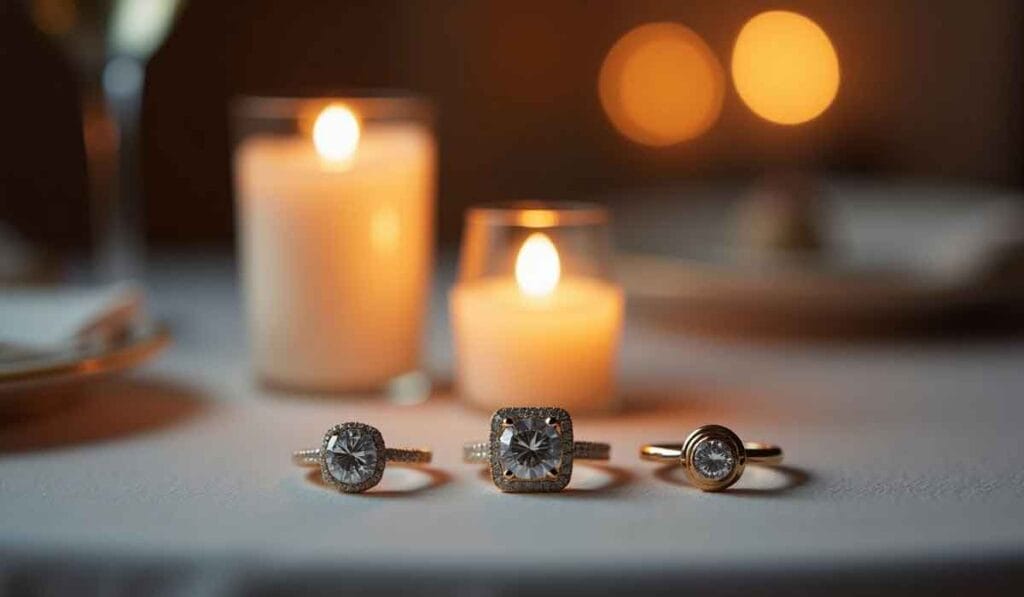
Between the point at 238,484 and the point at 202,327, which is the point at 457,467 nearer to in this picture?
the point at 238,484

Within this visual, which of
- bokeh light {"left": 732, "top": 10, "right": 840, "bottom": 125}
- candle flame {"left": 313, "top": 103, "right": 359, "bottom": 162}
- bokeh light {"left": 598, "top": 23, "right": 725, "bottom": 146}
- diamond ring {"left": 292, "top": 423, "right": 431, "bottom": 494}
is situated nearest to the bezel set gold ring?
diamond ring {"left": 292, "top": 423, "right": 431, "bottom": 494}

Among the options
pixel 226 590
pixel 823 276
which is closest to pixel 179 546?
pixel 226 590

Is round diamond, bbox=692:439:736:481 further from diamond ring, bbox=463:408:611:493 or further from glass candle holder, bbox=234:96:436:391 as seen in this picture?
glass candle holder, bbox=234:96:436:391

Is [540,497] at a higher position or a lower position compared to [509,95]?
lower

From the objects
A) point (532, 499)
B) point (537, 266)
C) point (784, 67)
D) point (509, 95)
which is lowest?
point (532, 499)

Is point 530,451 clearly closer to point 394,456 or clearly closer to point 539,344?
point 394,456

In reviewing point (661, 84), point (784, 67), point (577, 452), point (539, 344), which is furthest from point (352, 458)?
point (784, 67)

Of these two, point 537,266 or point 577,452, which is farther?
point 537,266

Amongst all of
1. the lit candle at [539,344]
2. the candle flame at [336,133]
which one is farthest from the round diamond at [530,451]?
the candle flame at [336,133]

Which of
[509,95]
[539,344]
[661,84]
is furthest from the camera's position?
[661,84]
